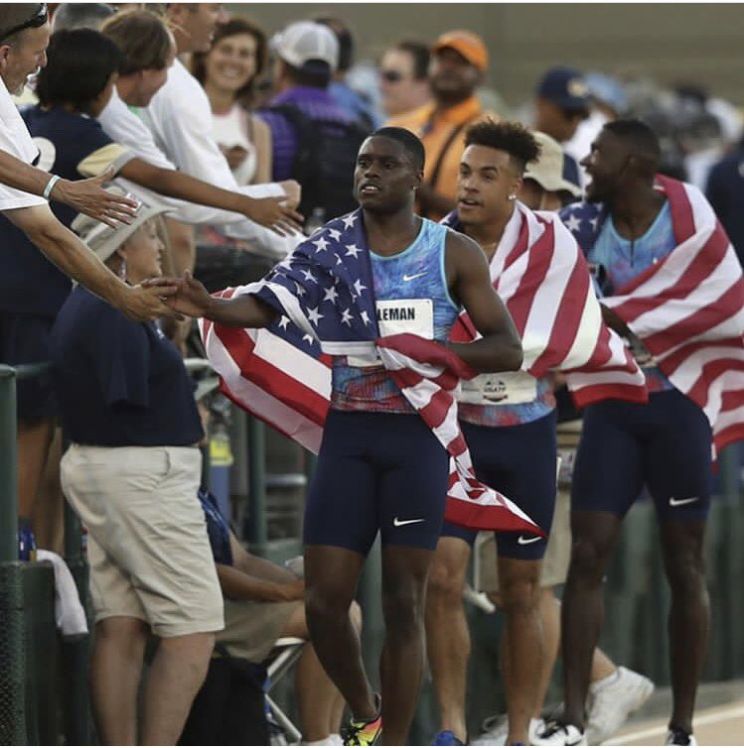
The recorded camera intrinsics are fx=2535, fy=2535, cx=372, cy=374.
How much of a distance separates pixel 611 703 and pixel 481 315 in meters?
2.82

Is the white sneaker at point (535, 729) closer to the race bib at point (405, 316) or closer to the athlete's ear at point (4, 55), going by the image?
the race bib at point (405, 316)

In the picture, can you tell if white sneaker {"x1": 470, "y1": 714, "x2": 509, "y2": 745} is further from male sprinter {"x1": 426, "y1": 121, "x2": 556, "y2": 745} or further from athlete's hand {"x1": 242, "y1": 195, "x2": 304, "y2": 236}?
athlete's hand {"x1": 242, "y1": 195, "x2": 304, "y2": 236}

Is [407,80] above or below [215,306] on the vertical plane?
above

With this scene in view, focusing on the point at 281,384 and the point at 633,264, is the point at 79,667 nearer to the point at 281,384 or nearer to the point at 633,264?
the point at 281,384

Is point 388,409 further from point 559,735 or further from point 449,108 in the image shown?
point 449,108

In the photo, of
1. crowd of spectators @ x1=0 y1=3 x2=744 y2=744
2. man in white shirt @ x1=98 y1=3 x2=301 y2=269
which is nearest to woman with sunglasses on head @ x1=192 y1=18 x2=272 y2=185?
crowd of spectators @ x1=0 y1=3 x2=744 y2=744

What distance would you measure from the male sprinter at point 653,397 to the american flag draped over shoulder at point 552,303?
37 cm

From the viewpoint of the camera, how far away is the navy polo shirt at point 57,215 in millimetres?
8688

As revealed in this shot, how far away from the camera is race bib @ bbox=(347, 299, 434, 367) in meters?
7.75

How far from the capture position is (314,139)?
1072 centimetres

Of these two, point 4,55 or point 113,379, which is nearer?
point 4,55

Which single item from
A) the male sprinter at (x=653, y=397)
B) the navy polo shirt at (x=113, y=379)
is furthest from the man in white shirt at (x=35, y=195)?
the male sprinter at (x=653, y=397)

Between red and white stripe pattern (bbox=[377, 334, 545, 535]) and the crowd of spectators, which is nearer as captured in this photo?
red and white stripe pattern (bbox=[377, 334, 545, 535])

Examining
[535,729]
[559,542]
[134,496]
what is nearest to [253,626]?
[134,496]
